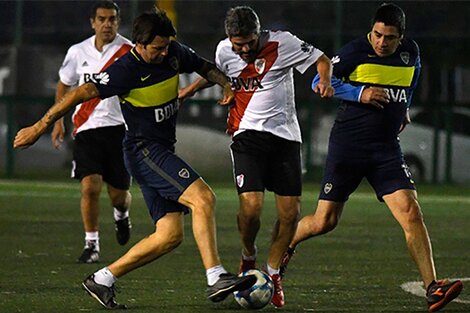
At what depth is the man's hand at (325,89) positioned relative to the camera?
9.37m

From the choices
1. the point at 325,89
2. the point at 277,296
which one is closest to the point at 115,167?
the point at 277,296

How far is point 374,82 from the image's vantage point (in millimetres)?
9719

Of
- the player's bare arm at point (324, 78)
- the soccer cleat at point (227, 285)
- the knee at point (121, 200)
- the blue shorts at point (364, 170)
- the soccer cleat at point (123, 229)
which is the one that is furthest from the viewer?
the soccer cleat at point (123, 229)

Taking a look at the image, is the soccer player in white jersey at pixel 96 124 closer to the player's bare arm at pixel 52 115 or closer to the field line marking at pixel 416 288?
the field line marking at pixel 416 288

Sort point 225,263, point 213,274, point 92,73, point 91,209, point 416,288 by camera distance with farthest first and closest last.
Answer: point 92,73
point 91,209
point 225,263
point 416,288
point 213,274

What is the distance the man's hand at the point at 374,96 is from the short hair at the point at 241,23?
83 centimetres

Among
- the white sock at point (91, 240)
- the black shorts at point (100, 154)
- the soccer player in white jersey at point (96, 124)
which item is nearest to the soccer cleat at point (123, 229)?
the soccer player in white jersey at point (96, 124)

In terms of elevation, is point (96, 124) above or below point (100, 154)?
above

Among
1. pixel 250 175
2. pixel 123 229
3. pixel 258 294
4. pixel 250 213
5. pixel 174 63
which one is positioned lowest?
pixel 123 229

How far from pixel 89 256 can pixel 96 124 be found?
4.02 feet

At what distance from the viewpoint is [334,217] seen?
1020 cm

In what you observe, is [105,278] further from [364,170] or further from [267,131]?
[364,170]

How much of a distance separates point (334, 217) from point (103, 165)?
3.09 m

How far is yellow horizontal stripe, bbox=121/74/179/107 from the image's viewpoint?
9289mm
